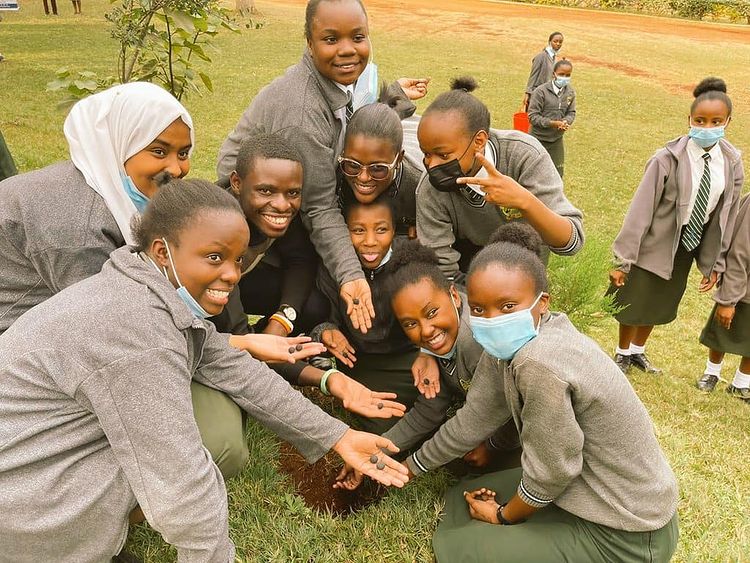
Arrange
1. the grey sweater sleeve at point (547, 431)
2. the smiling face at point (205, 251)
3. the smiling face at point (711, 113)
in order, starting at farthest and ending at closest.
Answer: the smiling face at point (711, 113), the grey sweater sleeve at point (547, 431), the smiling face at point (205, 251)

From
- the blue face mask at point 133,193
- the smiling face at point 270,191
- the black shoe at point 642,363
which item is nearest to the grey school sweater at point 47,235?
the blue face mask at point 133,193

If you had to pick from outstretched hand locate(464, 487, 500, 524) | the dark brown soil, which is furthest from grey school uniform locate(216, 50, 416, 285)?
outstretched hand locate(464, 487, 500, 524)

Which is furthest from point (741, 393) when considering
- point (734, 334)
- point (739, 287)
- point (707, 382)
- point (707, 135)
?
point (707, 135)

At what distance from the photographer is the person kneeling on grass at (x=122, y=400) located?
172 cm

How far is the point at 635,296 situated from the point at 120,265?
12.5 ft

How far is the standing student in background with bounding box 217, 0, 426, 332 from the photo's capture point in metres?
2.89

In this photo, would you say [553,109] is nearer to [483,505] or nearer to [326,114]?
[326,114]

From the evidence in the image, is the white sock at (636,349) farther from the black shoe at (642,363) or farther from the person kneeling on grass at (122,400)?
the person kneeling on grass at (122,400)

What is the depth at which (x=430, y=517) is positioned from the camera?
2.73 m

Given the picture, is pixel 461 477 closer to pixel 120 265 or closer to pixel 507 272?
pixel 507 272

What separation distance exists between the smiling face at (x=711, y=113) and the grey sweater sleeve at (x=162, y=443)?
3.72 metres

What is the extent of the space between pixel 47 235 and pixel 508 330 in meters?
1.60

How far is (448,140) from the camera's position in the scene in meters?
2.76

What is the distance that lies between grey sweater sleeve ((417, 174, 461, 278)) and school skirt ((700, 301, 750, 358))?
2551 mm
